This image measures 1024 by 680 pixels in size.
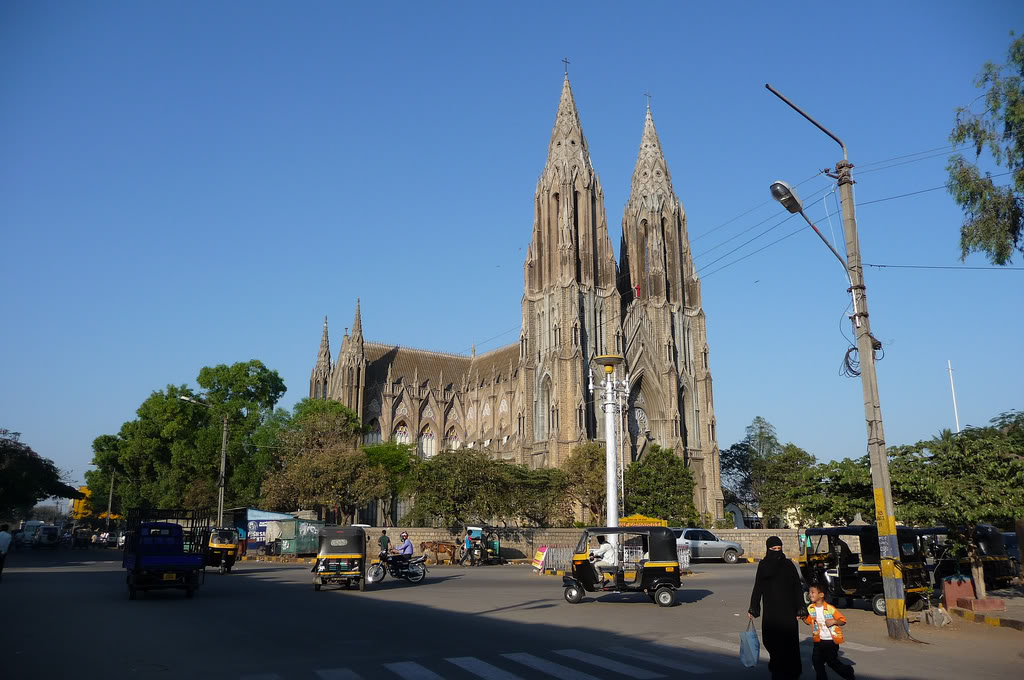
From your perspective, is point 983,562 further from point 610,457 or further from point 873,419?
point 610,457

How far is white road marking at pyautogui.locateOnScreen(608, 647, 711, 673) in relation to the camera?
9.19 meters

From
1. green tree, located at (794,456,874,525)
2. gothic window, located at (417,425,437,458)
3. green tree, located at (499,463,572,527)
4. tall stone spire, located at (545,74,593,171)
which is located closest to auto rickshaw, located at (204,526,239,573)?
green tree, located at (499,463,572,527)

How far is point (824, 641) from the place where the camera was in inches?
312

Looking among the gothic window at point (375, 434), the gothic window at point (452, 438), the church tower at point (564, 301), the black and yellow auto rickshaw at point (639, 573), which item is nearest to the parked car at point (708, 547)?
the black and yellow auto rickshaw at point (639, 573)

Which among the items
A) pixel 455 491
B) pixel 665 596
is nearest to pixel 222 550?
pixel 455 491

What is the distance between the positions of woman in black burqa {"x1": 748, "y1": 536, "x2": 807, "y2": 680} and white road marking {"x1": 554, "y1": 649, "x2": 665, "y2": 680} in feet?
5.04

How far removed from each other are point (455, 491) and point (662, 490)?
59.8 feet

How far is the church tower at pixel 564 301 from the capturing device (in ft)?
202

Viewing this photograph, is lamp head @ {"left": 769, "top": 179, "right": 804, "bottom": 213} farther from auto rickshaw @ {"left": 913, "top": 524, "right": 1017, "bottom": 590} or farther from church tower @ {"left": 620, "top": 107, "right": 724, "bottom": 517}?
church tower @ {"left": 620, "top": 107, "right": 724, "bottom": 517}

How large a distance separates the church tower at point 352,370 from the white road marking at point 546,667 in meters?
70.5

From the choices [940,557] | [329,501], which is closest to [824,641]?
[940,557]

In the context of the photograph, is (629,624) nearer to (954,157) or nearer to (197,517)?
(954,157)

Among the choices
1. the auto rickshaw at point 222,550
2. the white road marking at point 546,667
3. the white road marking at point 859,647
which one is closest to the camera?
the white road marking at point 546,667

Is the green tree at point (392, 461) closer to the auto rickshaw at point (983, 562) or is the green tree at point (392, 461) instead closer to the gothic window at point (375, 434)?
the gothic window at point (375, 434)
